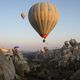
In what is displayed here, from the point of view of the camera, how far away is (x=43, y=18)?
38062 millimetres

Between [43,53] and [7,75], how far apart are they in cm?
13116

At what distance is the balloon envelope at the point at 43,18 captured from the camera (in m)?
37.6

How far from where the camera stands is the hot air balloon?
123ft

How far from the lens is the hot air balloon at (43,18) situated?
37594 mm

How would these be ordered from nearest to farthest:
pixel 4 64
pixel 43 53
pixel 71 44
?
pixel 4 64, pixel 71 44, pixel 43 53

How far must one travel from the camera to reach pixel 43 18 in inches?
1499

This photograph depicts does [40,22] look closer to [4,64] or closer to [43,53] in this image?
[4,64]

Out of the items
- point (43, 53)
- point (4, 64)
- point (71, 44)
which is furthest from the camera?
point (43, 53)

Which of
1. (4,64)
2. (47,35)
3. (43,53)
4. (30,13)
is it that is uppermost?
(30,13)

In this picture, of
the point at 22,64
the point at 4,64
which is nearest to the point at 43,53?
the point at 22,64

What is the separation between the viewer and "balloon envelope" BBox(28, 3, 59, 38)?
3759cm

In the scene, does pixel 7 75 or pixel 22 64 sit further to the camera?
pixel 22 64

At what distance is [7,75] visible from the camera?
3853 cm

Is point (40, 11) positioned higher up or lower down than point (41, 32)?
higher up
